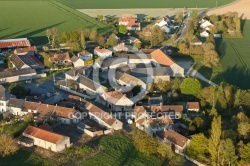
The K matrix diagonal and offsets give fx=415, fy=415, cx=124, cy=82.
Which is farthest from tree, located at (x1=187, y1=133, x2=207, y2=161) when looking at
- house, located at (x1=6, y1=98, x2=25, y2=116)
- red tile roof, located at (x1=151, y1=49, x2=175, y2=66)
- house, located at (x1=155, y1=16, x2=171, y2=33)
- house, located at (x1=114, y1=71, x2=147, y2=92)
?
house, located at (x1=155, y1=16, x2=171, y2=33)

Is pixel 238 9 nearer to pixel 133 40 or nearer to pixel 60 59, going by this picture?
pixel 133 40

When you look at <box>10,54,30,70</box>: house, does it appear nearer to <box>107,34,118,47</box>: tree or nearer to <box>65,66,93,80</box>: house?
<box>65,66,93,80</box>: house

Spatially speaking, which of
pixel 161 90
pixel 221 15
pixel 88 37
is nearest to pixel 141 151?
pixel 161 90

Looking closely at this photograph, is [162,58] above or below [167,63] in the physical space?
above

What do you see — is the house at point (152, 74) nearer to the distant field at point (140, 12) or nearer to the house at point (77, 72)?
the house at point (77, 72)

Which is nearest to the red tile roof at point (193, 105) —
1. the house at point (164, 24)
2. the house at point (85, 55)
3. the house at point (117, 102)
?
the house at point (117, 102)

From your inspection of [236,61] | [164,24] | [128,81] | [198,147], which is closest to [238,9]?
[164,24]
